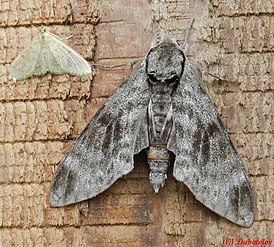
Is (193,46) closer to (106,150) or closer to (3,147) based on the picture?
(106,150)

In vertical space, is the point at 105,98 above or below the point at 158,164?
above

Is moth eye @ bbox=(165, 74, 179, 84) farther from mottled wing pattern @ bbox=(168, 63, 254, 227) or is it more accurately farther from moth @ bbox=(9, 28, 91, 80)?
moth @ bbox=(9, 28, 91, 80)

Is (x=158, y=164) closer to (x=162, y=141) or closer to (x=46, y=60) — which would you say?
(x=162, y=141)

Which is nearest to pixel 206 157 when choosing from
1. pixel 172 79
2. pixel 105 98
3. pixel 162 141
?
pixel 162 141

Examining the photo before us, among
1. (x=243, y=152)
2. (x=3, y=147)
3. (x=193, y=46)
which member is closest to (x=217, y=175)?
(x=243, y=152)

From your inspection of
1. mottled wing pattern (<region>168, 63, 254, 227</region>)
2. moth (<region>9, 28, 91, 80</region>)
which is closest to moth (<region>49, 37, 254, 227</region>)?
mottled wing pattern (<region>168, 63, 254, 227</region>)

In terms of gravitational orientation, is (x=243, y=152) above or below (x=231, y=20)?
below
